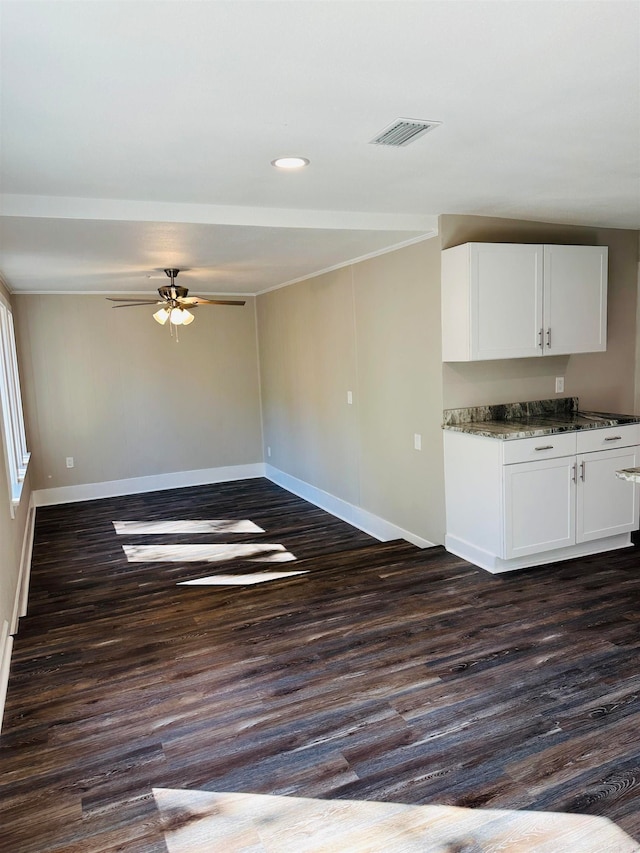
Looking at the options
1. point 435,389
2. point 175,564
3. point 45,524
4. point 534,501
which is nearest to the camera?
point 534,501

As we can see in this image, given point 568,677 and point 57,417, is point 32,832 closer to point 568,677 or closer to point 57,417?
point 568,677

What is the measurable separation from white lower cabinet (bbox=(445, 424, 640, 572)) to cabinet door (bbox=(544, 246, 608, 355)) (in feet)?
2.17

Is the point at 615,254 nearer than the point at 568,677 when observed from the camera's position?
No

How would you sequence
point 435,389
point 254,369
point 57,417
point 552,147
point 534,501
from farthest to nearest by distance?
1. point 254,369
2. point 57,417
3. point 435,389
4. point 534,501
5. point 552,147

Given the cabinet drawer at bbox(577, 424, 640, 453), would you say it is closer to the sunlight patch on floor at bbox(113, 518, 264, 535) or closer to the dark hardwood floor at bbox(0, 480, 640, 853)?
the dark hardwood floor at bbox(0, 480, 640, 853)

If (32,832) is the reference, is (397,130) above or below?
above

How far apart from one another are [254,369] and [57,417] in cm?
242

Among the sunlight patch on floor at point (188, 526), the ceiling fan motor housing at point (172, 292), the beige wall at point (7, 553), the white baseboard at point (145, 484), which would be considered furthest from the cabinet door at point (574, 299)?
the white baseboard at point (145, 484)

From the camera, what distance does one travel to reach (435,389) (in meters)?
4.33

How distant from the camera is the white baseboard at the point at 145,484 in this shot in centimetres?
698

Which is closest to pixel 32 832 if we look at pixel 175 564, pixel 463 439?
pixel 175 564

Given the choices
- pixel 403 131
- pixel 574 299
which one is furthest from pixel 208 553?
pixel 403 131

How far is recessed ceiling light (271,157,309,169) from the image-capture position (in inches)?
105

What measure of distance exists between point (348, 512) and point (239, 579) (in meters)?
1.87
